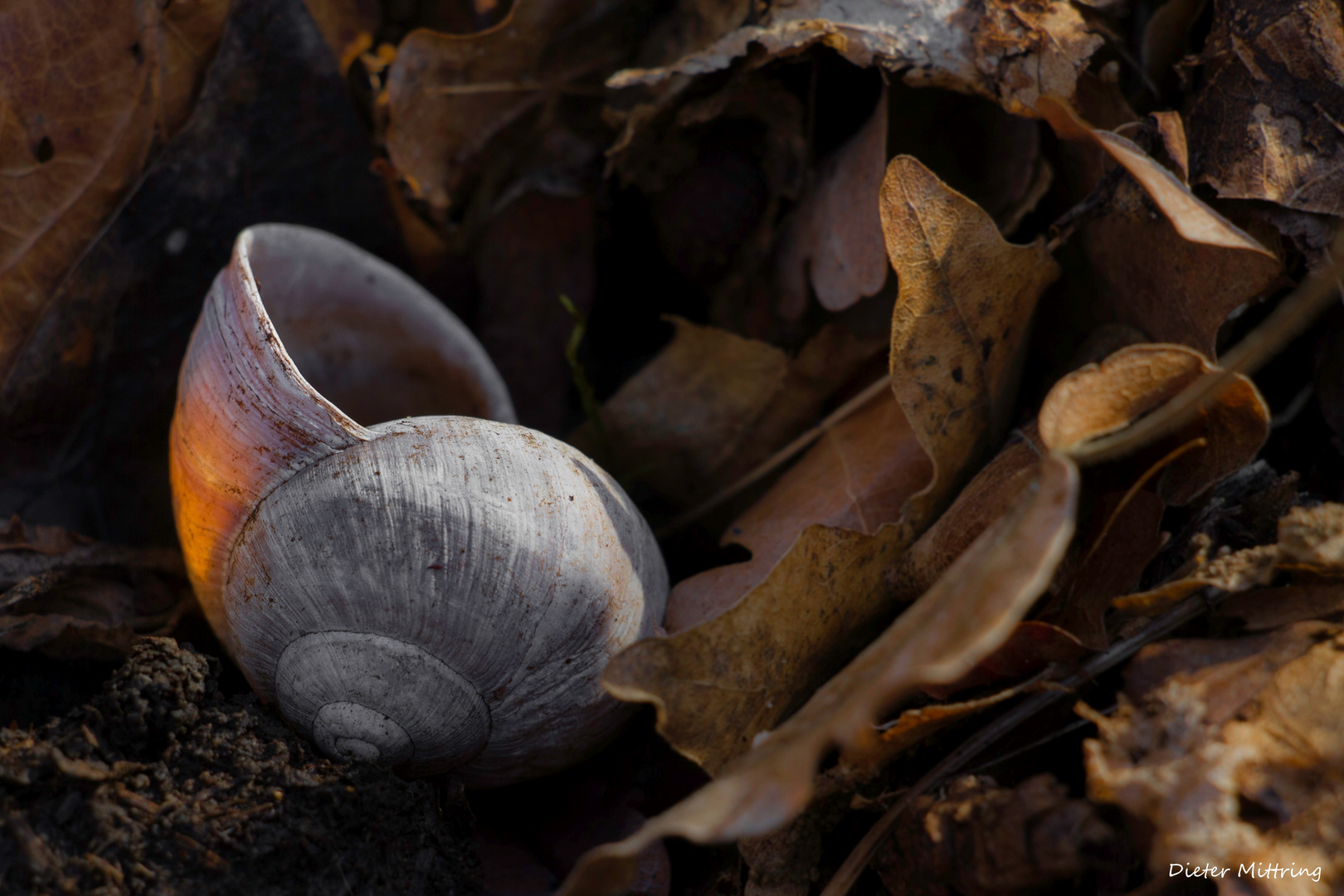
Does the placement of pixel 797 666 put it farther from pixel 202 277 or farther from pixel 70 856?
pixel 202 277

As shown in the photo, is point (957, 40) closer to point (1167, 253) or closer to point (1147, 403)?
point (1167, 253)

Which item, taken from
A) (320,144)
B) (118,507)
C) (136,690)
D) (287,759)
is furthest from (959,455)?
(118,507)

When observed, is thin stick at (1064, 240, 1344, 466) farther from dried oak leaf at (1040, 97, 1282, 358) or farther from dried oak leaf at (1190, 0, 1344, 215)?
dried oak leaf at (1190, 0, 1344, 215)

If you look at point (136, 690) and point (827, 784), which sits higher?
point (136, 690)

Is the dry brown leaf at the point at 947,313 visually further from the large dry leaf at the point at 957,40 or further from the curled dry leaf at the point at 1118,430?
the large dry leaf at the point at 957,40

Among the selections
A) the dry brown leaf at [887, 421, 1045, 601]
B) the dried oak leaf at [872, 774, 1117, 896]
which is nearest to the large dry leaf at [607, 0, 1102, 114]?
the dry brown leaf at [887, 421, 1045, 601]

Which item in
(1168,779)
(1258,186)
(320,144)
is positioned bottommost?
(1168,779)
